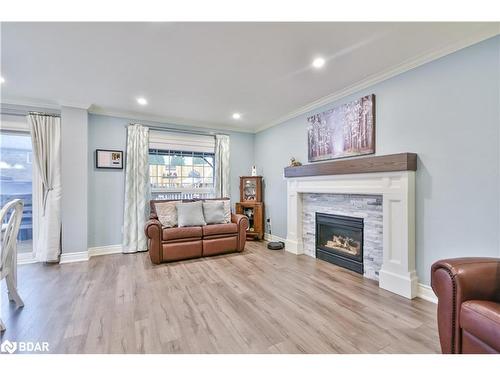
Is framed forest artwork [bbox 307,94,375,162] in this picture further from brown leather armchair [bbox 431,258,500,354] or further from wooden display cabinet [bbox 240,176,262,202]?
brown leather armchair [bbox 431,258,500,354]

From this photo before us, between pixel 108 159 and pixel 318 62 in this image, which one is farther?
pixel 108 159

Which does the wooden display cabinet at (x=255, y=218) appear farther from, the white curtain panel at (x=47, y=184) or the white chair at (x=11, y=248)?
the white chair at (x=11, y=248)

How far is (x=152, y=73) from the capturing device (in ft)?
8.47

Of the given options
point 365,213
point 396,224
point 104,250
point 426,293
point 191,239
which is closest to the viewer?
point 426,293

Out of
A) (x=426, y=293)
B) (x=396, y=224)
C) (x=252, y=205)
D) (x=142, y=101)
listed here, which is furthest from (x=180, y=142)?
(x=426, y=293)

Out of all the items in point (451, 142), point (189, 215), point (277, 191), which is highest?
point (451, 142)

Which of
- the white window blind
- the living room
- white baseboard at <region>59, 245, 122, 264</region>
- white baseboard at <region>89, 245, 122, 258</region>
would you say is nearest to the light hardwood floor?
the living room

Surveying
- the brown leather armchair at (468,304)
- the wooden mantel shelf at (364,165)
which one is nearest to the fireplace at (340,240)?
the wooden mantel shelf at (364,165)

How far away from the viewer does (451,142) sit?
6.87 feet

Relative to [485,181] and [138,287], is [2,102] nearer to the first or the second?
[138,287]

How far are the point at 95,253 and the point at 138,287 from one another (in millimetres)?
1805

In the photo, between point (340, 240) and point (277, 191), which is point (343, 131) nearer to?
point (340, 240)

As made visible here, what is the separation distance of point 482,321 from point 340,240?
2061 mm
